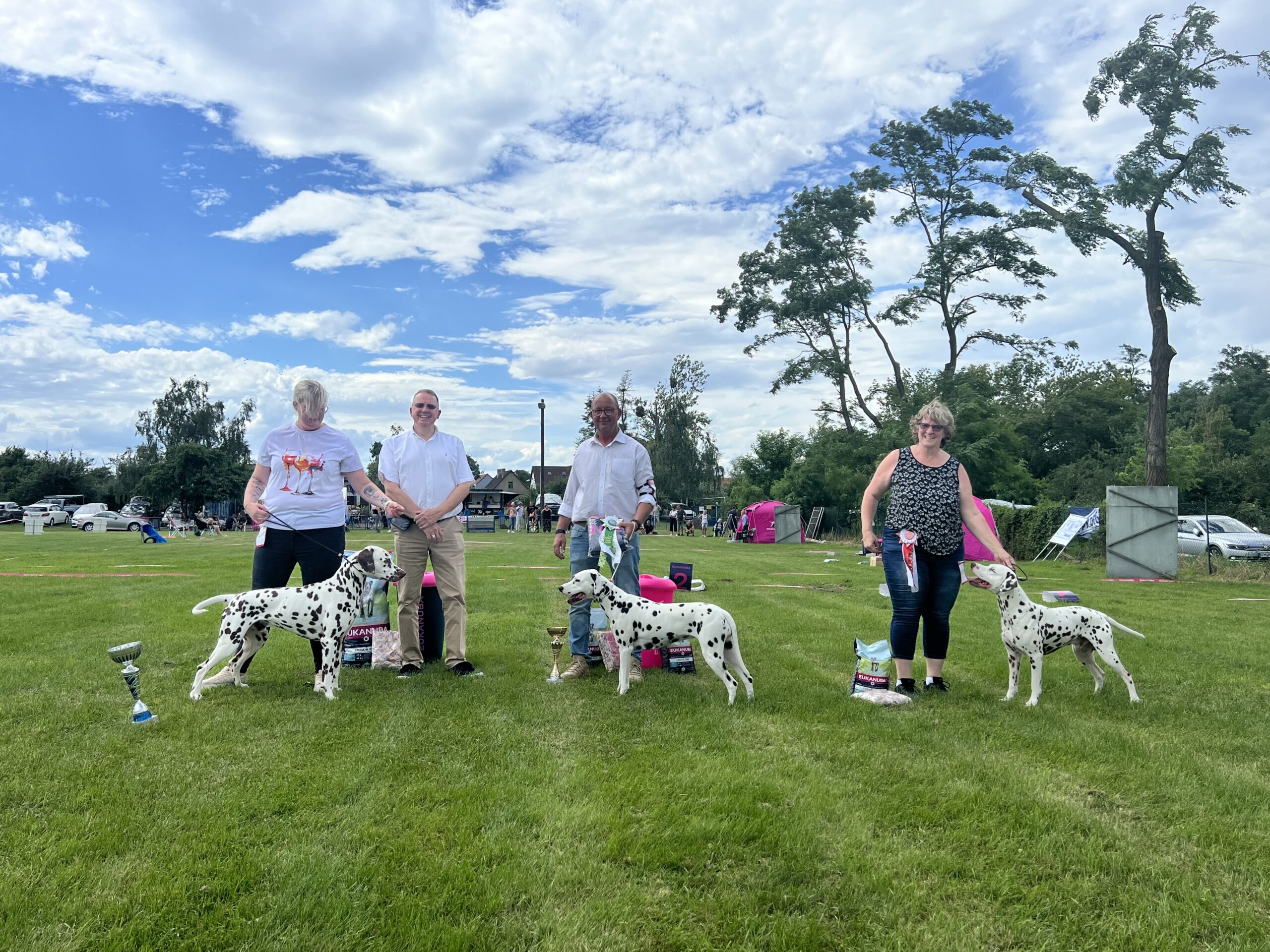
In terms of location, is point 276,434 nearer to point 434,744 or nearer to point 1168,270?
point 434,744

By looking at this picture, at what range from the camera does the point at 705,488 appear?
189 ft

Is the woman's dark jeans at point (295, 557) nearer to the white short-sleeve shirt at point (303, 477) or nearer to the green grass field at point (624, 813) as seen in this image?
the white short-sleeve shirt at point (303, 477)

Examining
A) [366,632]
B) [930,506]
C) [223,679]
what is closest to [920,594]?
[930,506]

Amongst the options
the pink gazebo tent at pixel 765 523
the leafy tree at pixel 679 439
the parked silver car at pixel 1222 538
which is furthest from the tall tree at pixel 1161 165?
the leafy tree at pixel 679 439

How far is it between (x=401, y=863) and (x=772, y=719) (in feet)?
8.68

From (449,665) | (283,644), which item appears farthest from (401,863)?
(283,644)

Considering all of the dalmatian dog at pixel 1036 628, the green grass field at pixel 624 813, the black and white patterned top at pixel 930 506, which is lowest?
the green grass field at pixel 624 813

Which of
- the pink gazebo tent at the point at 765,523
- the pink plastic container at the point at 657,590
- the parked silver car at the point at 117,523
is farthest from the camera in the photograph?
the parked silver car at the point at 117,523

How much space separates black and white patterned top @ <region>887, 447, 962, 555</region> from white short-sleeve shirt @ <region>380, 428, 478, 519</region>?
3296mm

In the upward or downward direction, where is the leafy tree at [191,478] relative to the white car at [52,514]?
upward

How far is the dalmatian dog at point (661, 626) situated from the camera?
206 inches

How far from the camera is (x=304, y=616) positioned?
5.19 meters

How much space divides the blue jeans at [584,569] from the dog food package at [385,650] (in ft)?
4.81

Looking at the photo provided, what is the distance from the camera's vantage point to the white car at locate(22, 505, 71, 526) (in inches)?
1802
